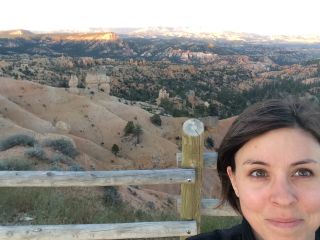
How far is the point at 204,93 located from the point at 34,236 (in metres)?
52.5

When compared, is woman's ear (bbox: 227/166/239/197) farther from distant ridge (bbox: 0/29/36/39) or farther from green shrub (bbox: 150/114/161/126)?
distant ridge (bbox: 0/29/36/39)

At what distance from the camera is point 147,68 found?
66.0 meters

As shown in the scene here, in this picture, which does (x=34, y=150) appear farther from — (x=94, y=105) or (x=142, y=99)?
(x=142, y=99)

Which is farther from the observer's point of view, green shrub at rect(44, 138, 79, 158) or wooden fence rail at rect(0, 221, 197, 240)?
green shrub at rect(44, 138, 79, 158)

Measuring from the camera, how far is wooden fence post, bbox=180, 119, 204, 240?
4.05 m

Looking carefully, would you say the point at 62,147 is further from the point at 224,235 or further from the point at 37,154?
the point at 224,235

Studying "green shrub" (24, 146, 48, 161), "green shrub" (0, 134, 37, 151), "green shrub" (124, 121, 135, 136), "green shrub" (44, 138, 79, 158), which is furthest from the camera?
"green shrub" (124, 121, 135, 136)

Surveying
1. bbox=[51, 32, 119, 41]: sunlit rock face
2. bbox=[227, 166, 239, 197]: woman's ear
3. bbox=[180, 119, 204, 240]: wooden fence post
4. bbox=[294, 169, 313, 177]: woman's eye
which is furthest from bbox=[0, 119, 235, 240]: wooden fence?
bbox=[51, 32, 119, 41]: sunlit rock face

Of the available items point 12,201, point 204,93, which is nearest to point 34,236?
point 12,201

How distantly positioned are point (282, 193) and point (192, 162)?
8.78ft

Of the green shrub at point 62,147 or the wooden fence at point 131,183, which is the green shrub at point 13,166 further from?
the green shrub at point 62,147

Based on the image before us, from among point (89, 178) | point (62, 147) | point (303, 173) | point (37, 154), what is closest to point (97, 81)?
point (62, 147)

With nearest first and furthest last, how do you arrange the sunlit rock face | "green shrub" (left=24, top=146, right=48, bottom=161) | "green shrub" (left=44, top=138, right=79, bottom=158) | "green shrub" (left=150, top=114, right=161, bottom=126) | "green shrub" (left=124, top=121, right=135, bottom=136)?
"green shrub" (left=24, top=146, right=48, bottom=161) < "green shrub" (left=44, top=138, right=79, bottom=158) < "green shrub" (left=124, top=121, right=135, bottom=136) < "green shrub" (left=150, top=114, right=161, bottom=126) < the sunlit rock face

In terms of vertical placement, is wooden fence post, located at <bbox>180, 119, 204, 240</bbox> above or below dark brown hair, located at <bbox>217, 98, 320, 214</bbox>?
below
